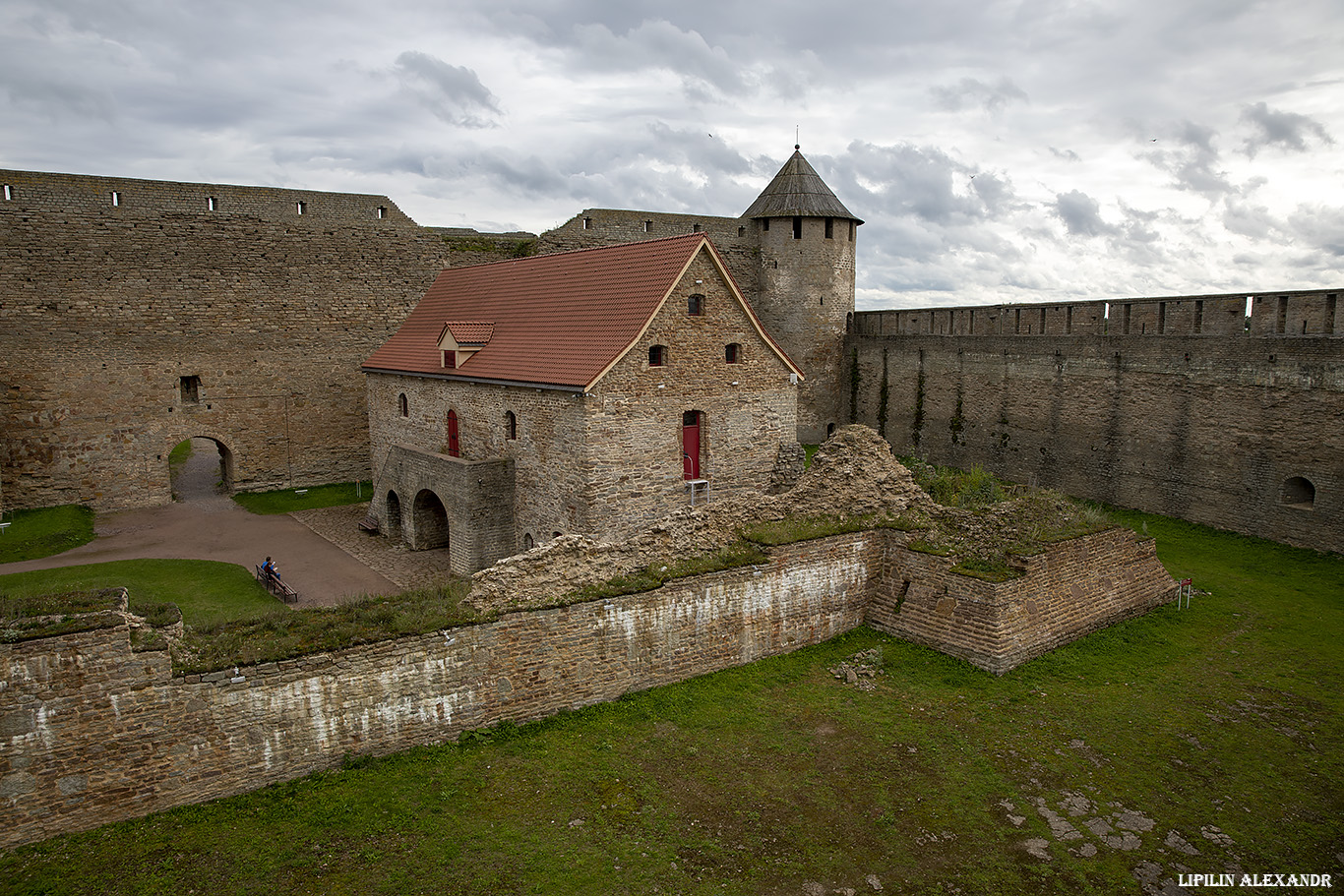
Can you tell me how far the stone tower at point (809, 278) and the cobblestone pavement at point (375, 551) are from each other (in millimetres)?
15708

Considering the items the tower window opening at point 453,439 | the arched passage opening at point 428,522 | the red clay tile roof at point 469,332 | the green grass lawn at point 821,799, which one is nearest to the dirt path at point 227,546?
the arched passage opening at point 428,522

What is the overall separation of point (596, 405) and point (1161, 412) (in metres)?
14.2

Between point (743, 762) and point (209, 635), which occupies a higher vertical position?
point (209, 635)

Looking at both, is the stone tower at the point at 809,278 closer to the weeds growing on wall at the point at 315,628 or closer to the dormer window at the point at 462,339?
the dormer window at the point at 462,339

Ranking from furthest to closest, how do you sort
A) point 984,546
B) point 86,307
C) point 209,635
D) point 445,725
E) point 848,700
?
1. point 86,307
2. point 984,546
3. point 848,700
4. point 445,725
5. point 209,635

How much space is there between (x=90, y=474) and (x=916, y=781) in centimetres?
2249

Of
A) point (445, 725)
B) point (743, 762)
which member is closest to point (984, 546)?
point (743, 762)

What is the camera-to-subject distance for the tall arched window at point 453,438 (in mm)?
19266

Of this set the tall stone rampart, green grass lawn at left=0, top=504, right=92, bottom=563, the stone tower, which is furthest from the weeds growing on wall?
the stone tower

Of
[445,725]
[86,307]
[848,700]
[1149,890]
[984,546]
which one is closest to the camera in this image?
[1149,890]

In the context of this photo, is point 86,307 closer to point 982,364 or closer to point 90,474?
point 90,474

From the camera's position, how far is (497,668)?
981cm

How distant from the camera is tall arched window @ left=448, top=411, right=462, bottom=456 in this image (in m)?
19.3

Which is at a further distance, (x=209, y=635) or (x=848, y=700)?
(x=848, y=700)
